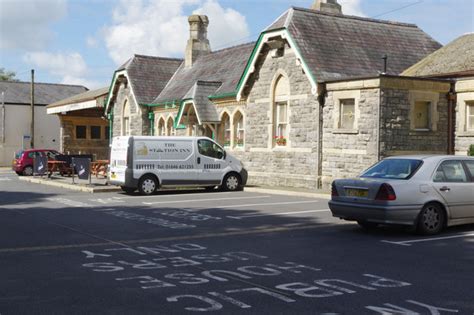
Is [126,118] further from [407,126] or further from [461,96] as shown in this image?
[461,96]

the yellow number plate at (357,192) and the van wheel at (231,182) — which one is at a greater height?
the yellow number plate at (357,192)

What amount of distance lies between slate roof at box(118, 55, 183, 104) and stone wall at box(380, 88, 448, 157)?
63.1 feet

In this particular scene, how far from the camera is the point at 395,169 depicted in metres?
12.6

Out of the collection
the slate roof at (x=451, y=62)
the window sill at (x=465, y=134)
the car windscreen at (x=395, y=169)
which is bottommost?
the car windscreen at (x=395, y=169)

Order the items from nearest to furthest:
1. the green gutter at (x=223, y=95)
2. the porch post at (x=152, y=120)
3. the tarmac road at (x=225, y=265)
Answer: the tarmac road at (x=225, y=265), the green gutter at (x=223, y=95), the porch post at (x=152, y=120)

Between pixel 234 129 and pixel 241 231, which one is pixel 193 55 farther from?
pixel 241 231

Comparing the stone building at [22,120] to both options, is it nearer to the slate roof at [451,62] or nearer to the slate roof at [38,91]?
the slate roof at [38,91]

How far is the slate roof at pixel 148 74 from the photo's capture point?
125 ft

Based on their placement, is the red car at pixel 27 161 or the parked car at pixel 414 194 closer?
the parked car at pixel 414 194

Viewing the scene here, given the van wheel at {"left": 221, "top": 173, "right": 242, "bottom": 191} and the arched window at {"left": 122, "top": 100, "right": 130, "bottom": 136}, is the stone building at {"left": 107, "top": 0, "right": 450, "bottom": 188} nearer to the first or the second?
the van wheel at {"left": 221, "top": 173, "right": 242, "bottom": 191}

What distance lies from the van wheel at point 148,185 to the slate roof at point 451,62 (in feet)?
35.4

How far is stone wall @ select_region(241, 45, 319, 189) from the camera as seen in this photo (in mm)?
24062

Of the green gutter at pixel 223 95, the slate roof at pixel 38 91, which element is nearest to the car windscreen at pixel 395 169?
the green gutter at pixel 223 95

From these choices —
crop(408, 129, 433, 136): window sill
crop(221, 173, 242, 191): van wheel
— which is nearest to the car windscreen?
crop(408, 129, 433, 136): window sill
